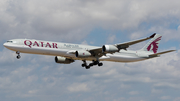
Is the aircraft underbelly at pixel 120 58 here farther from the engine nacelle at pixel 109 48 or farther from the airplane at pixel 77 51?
the engine nacelle at pixel 109 48

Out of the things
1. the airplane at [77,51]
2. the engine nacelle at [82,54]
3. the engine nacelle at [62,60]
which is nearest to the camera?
the airplane at [77,51]

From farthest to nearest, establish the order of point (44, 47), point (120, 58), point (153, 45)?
point (153, 45)
point (120, 58)
point (44, 47)

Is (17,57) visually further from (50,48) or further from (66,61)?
(66,61)

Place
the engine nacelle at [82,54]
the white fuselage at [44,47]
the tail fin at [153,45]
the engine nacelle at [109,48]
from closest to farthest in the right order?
the white fuselage at [44,47]
the engine nacelle at [109,48]
the engine nacelle at [82,54]
the tail fin at [153,45]

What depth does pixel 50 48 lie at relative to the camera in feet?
175

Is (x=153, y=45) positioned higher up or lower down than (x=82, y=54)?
higher up

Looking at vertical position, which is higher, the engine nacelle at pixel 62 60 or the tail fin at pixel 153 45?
the tail fin at pixel 153 45

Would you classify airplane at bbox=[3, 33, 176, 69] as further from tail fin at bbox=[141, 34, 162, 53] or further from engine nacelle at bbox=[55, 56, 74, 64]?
tail fin at bbox=[141, 34, 162, 53]

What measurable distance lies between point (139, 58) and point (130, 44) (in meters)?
11.4

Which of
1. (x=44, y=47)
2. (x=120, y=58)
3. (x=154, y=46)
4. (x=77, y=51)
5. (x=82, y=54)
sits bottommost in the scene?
(x=120, y=58)

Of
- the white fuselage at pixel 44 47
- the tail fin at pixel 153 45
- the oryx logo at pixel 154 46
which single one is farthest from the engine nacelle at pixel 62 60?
the oryx logo at pixel 154 46

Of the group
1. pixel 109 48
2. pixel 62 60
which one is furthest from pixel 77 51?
pixel 62 60

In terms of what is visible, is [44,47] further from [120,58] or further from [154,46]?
[154,46]

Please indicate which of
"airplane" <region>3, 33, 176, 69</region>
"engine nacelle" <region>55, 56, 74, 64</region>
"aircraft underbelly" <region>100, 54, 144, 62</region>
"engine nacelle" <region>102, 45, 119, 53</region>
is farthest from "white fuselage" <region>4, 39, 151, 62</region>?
"engine nacelle" <region>55, 56, 74, 64</region>
